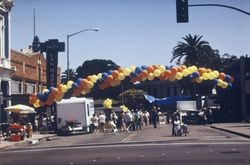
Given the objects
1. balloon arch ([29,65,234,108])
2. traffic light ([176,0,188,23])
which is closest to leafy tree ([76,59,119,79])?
balloon arch ([29,65,234,108])

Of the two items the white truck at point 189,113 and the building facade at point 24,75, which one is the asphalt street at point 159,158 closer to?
the building facade at point 24,75

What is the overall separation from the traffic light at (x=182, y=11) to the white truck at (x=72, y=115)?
55.2 feet

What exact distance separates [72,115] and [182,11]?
1799 centimetres

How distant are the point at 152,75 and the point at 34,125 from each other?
14660 mm

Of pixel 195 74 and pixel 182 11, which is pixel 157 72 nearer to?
pixel 195 74

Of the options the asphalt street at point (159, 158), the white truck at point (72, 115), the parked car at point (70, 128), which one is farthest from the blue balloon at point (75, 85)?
the asphalt street at point (159, 158)

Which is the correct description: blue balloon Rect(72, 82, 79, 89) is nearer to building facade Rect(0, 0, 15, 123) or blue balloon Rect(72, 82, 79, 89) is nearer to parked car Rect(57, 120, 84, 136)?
parked car Rect(57, 120, 84, 136)

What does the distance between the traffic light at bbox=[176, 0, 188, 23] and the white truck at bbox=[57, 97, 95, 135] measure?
16836mm

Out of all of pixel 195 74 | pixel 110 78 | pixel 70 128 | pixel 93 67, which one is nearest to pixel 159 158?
pixel 110 78

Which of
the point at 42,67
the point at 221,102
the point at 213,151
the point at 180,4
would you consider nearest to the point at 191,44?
the point at 221,102

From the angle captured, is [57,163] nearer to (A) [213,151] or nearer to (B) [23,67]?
(A) [213,151]

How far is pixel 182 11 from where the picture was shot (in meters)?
21.7

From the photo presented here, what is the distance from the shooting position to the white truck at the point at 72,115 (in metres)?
37.2

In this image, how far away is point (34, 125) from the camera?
1764 inches
